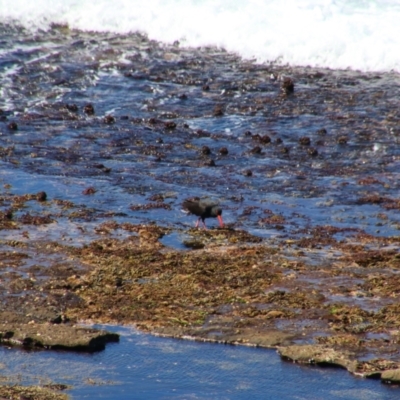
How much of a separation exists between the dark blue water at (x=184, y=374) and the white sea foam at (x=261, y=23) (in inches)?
592

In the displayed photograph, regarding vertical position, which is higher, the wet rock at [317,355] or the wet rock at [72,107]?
the wet rock at [72,107]

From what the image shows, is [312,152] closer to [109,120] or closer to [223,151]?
[223,151]

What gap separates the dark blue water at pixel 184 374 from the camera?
7918 millimetres

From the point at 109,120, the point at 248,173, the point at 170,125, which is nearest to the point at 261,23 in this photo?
the point at 170,125

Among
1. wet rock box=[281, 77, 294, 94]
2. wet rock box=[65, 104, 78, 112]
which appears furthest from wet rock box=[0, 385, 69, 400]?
wet rock box=[281, 77, 294, 94]

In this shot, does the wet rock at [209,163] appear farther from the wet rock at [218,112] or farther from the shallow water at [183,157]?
the wet rock at [218,112]

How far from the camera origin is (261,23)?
83.9 feet

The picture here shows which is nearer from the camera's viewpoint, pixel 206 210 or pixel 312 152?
pixel 206 210

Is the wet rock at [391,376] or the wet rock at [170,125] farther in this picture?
the wet rock at [170,125]

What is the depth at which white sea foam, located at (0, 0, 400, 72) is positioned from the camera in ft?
76.3

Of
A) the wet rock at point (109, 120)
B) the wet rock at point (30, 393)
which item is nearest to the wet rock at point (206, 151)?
the wet rock at point (109, 120)

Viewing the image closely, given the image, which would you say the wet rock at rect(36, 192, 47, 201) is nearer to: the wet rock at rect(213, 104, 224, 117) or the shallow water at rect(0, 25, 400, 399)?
the shallow water at rect(0, 25, 400, 399)

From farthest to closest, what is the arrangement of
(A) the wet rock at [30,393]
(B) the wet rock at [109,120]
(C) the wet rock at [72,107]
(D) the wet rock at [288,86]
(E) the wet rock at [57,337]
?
1. (D) the wet rock at [288,86]
2. (C) the wet rock at [72,107]
3. (B) the wet rock at [109,120]
4. (E) the wet rock at [57,337]
5. (A) the wet rock at [30,393]

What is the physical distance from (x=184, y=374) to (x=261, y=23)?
61.1ft
